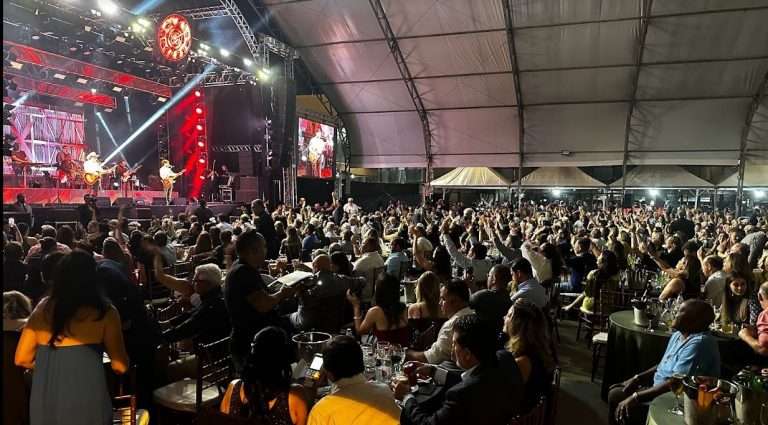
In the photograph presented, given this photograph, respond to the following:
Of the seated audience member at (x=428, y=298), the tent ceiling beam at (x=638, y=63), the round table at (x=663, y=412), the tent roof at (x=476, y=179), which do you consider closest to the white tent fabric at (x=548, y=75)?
the tent ceiling beam at (x=638, y=63)

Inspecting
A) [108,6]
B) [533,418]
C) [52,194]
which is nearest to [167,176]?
[52,194]

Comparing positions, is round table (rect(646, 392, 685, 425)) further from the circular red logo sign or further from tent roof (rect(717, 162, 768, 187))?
tent roof (rect(717, 162, 768, 187))

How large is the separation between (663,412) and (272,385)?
1880mm

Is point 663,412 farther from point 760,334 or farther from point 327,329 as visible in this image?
point 327,329

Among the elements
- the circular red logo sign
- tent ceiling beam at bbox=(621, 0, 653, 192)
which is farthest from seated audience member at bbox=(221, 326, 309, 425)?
tent ceiling beam at bbox=(621, 0, 653, 192)

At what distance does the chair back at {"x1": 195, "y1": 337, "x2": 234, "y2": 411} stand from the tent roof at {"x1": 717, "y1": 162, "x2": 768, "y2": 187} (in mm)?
16747

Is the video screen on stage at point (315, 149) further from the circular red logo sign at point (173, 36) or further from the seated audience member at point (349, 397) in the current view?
the seated audience member at point (349, 397)

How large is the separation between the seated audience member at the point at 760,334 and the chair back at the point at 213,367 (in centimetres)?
351

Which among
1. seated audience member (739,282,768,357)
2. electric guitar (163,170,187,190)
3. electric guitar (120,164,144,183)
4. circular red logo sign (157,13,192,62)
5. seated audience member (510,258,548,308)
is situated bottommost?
seated audience member (739,282,768,357)

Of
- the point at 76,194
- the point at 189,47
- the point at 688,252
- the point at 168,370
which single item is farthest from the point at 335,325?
the point at 76,194

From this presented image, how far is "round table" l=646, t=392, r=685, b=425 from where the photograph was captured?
2.37m

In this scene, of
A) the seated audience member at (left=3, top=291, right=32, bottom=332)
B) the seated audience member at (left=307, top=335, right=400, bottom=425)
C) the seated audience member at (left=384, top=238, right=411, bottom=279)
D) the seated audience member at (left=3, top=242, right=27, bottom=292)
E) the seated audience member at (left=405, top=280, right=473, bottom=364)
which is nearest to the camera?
the seated audience member at (left=307, top=335, right=400, bottom=425)

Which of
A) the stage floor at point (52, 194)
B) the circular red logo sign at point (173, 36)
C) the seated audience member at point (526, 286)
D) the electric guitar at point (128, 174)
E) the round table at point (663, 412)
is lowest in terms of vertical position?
the round table at point (663, 412)

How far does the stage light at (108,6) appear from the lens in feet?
34.3
